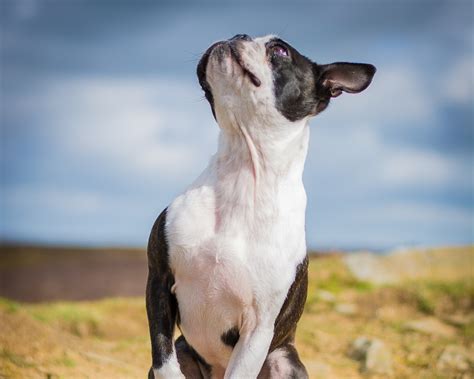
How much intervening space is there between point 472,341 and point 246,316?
19.1 feet

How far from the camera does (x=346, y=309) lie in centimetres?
1109

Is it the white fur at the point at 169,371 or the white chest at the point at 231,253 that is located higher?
the white chest at the point at 231,253

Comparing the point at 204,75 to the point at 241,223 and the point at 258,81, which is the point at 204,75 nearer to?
the point at 258,81

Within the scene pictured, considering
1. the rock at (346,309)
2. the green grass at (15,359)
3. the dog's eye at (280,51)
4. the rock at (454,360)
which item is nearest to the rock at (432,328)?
the rock at (346,309)

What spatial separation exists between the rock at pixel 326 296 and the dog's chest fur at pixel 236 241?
7.05 metres

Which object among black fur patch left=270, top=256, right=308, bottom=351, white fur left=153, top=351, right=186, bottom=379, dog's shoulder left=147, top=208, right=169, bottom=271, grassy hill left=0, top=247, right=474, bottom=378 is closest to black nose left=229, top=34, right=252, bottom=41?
dog's shoulder left=147, top=208, right=169, bottom=271

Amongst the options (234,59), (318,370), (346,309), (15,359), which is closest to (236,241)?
(234,59)

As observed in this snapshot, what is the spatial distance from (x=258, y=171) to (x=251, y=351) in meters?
1.17

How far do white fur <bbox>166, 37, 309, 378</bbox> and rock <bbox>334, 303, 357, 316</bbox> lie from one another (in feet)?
21.6

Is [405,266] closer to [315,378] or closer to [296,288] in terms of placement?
[315,378]

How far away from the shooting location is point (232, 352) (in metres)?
4.68

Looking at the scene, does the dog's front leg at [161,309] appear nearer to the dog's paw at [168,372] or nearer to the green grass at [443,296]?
the dog's paw at [168,372]

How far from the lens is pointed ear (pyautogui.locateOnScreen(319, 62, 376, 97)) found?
482cm

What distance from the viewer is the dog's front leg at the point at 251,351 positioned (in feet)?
14.7
